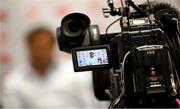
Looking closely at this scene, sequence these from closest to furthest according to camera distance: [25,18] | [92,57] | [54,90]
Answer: [92,57] < [54,90] < [25,18]

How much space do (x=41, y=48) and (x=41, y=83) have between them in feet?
0.76

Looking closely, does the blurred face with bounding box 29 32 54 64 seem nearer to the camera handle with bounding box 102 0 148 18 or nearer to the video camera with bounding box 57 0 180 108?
the video camera with bounding box 57 0 180 108

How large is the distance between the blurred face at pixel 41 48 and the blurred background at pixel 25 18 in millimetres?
49

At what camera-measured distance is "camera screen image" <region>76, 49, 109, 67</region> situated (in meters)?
1.48

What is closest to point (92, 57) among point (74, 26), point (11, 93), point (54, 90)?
point (74, 26)

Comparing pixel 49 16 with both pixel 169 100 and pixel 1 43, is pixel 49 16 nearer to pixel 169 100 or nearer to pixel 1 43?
pixel 1 43

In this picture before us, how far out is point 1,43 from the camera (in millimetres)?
2834

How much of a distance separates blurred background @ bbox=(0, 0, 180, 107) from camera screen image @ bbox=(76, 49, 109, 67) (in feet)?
4.13

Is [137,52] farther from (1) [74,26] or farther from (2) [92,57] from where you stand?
(1) [74,26]

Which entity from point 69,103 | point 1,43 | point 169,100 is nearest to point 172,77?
point 169,100

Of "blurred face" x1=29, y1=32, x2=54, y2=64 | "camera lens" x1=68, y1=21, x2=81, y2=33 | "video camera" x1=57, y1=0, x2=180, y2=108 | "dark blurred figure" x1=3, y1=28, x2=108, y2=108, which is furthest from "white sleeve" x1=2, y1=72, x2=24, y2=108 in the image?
"camera lens" x1=68, y1=21, x2=81, y2=33

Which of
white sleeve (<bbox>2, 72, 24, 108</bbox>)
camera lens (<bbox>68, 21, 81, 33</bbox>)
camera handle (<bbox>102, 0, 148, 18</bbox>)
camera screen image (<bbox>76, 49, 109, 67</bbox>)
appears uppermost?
camera handle (<bbox>102, 0, 148, 18</bbox>)

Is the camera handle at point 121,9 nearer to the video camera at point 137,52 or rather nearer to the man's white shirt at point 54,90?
the video camera at point 137,52

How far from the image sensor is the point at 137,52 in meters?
1.32
